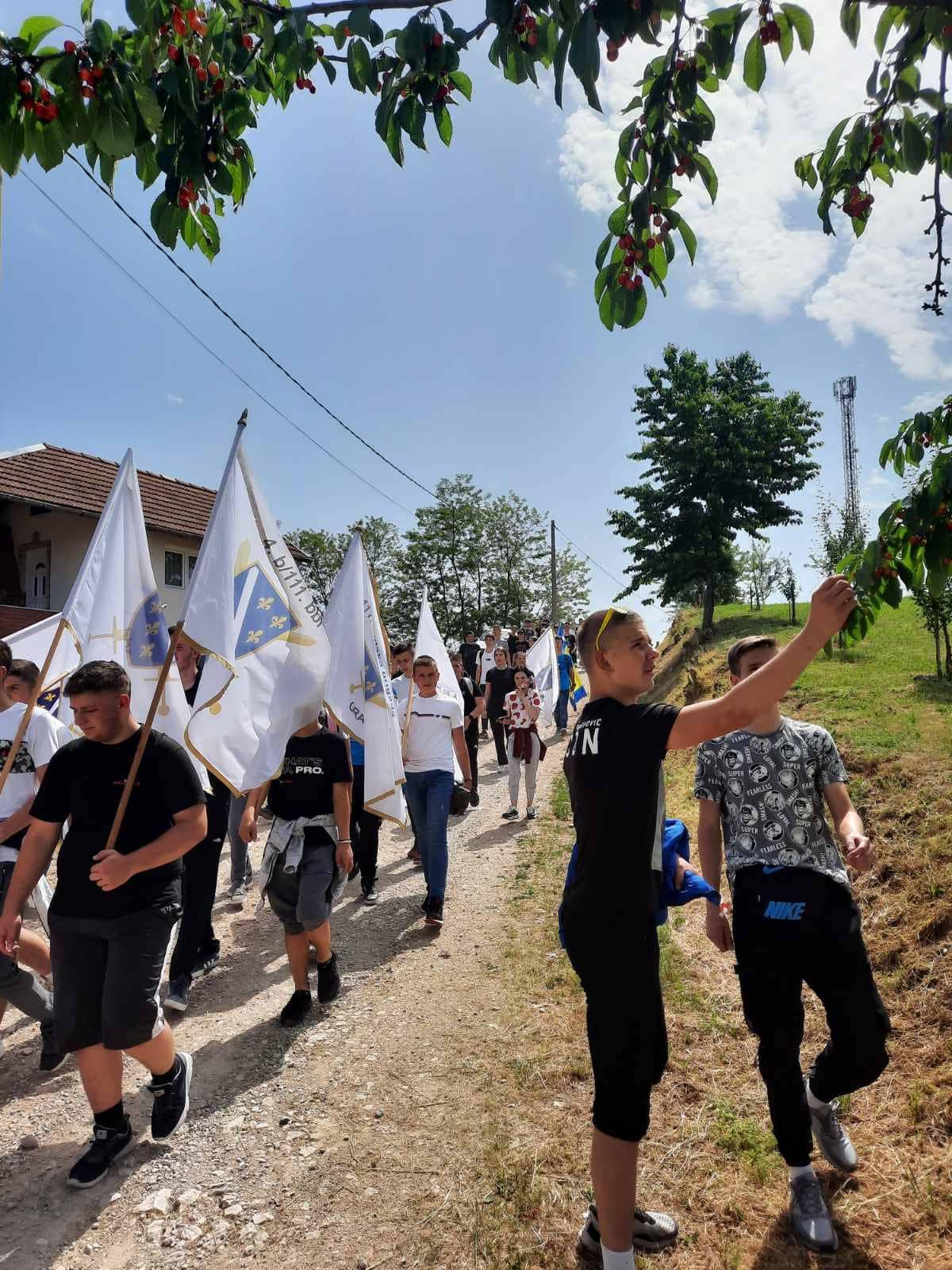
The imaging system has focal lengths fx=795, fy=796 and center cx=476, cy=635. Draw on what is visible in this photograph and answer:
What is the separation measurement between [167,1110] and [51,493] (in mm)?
21540

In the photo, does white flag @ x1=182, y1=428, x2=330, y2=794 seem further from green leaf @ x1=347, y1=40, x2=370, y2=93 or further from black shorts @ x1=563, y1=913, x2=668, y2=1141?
black shorts @ x1=563, y1=913, x2=668, y2=1141

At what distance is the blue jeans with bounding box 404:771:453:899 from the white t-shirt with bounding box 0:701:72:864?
9.65 feet

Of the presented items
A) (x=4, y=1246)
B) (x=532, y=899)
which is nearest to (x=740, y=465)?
(x=532, y=899)

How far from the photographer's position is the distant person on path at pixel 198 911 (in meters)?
4.97

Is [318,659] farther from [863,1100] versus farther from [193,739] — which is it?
[863,1100]

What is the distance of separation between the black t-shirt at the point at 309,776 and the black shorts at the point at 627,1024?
2.71 metres

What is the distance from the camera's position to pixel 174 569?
86.6 ft

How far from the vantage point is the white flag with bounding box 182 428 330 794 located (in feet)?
14.9

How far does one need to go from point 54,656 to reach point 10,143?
4.21m

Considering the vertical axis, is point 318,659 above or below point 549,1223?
above

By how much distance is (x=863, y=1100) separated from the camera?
366cm

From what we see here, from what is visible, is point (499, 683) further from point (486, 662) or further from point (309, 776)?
point (309, 776)

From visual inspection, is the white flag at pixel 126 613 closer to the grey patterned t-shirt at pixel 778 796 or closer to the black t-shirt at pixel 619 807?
the black t-shirt at pixel 619 807

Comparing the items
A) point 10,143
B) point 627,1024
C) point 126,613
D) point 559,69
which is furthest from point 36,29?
point 126,613
